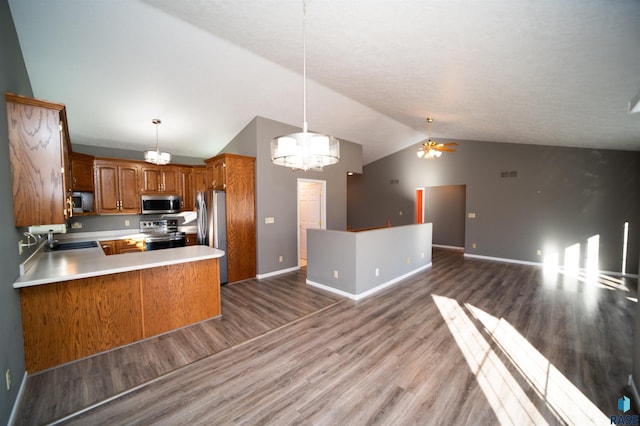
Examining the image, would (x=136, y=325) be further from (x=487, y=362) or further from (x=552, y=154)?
(x=552, y=154)

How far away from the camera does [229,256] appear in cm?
466

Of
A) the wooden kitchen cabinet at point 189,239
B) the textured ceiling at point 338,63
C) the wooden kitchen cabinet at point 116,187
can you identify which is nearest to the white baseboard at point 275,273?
the wooden kitchen cabinet at point 189,239

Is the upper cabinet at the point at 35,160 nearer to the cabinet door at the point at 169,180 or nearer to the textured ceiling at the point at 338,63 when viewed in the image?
the textured ceiling at the point at 338,63

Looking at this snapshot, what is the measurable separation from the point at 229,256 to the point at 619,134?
6.77 meters

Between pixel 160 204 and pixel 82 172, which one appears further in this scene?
pixel 160 204

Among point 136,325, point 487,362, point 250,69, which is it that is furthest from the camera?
point 250,69

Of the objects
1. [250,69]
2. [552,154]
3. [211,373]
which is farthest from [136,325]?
[552,154]

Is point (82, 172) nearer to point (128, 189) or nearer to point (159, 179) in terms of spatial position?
point (128, 189)

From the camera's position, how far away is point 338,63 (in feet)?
10.2

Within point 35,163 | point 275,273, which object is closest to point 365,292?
point 275,273

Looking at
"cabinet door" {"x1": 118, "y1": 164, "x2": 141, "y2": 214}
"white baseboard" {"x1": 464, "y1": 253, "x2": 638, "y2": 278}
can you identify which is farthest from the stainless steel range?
"white baseboard" {"x1": 464, "y1": 253, "x2": 638, "y2": 278}

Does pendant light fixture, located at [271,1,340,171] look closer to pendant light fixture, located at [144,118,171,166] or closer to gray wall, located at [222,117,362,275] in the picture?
gray wall, located at [222,117,362,275]

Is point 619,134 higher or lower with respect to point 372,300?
higher

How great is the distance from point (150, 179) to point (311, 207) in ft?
12.0
